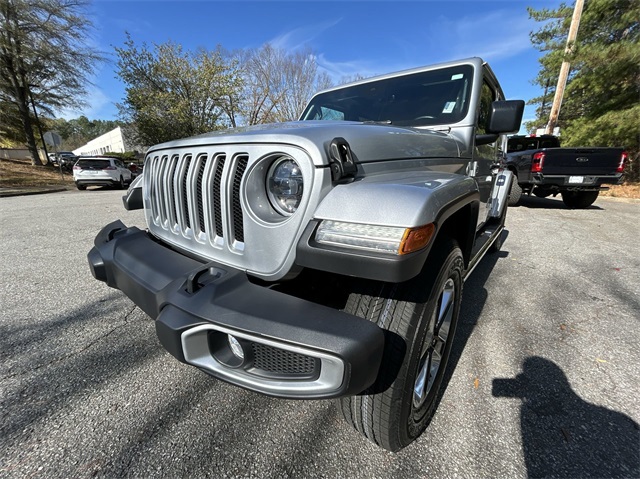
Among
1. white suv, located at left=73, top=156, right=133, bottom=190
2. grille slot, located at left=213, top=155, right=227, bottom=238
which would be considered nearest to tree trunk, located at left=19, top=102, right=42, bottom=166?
white suv, located at left=73, top=156, right=133, bottom=190

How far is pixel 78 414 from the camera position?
1.61 metres

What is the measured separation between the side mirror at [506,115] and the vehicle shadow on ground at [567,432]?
1.77 m

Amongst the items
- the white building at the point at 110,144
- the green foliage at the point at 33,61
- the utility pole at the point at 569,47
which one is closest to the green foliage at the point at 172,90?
the green foliage at the point at 33,61

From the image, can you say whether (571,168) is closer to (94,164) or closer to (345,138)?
(345,138)

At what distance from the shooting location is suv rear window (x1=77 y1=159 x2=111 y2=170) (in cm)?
1378

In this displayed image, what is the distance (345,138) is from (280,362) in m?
0.96

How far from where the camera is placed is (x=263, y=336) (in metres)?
1.01

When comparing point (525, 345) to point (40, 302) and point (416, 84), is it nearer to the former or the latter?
point (416, 84)

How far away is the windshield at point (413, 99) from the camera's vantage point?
2.42 meters

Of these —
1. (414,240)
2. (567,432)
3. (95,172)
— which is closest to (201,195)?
(414,240)

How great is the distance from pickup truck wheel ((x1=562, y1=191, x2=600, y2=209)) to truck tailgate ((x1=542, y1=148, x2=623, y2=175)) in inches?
56.2

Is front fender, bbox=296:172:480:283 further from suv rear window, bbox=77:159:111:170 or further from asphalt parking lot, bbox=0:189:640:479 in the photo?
suv rear window, bbox=77:159:111:170

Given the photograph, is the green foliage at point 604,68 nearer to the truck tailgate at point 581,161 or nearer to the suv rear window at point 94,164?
the truck tailgate at point 581,161

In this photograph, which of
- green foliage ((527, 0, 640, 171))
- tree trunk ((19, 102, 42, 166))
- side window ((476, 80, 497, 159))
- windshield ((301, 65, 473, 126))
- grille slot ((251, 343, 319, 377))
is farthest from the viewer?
tree trunk ((19, 102, 42, 166))
